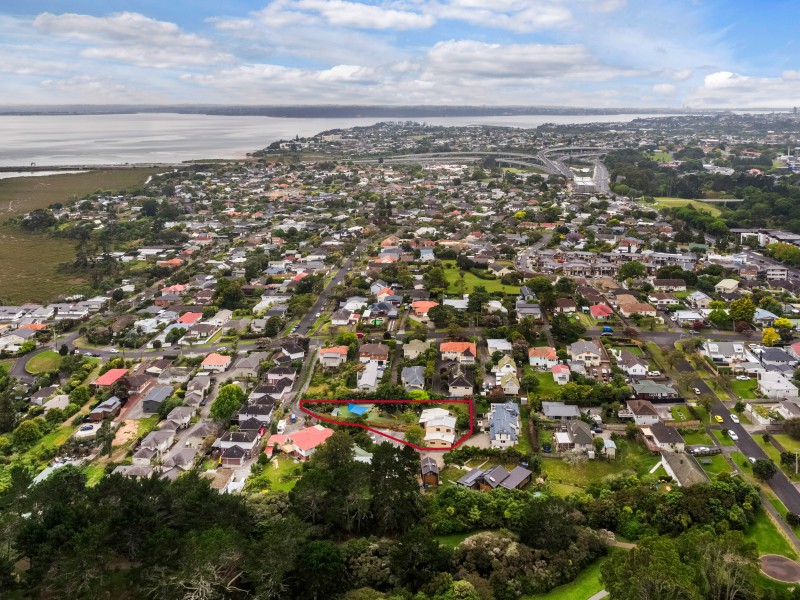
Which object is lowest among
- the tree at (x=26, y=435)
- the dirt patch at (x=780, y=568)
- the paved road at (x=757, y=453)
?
the tree at (x=26, y=435)

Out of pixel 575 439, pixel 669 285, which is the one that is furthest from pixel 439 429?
pixel 669 285

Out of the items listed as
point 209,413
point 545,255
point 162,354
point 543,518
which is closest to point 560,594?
point 543,518

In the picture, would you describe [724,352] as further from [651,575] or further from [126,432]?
[126,432]

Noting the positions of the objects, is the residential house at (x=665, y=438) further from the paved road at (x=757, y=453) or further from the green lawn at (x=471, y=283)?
the green lawn at (x=471, y=283)

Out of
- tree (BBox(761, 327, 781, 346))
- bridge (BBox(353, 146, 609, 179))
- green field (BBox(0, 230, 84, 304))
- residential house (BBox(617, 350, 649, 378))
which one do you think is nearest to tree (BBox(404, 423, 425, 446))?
residential house (BBox(617, 350, 649, 378))

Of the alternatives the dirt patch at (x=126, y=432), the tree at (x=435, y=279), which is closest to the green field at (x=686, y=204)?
the tree at (x=435, y=279)

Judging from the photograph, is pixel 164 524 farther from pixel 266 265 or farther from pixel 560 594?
pixel 266 265

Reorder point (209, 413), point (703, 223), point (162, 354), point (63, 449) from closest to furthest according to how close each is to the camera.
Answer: point (63, 449) < point (209, 413) < point (162, 354) < point (703, 223)
